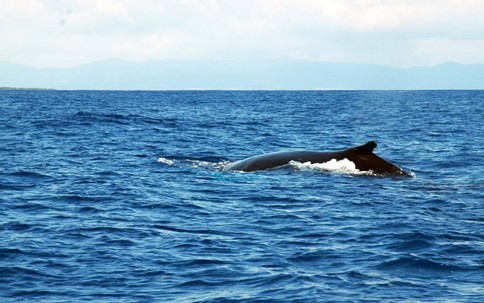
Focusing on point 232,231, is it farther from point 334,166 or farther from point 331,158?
point 331,158

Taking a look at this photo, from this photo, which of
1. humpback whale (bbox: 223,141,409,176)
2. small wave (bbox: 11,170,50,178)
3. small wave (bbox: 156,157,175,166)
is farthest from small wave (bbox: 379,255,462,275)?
small wave (bbox: 156,157,175,166)

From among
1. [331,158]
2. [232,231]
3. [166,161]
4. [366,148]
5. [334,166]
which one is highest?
[366,148]

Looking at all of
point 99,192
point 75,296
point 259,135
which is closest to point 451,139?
point 259,135

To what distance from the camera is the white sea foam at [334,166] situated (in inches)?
901

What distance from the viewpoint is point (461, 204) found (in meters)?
17.8

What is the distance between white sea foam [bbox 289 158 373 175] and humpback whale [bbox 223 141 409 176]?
11 cm

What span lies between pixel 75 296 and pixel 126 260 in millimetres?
1975

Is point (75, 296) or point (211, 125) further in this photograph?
point (211, 125)

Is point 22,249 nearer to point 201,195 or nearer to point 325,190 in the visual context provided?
point 201,195

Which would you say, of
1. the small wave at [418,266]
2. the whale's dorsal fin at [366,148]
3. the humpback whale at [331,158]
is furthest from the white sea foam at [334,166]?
the small wave at [418,266]

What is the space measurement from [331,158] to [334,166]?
306 mm

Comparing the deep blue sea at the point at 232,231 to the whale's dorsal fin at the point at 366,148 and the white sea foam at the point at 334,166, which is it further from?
the whale's dorsal fin at the point at 366,148

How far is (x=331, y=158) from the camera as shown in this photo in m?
23.5

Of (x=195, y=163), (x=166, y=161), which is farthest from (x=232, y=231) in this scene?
(x=166, y=161)
